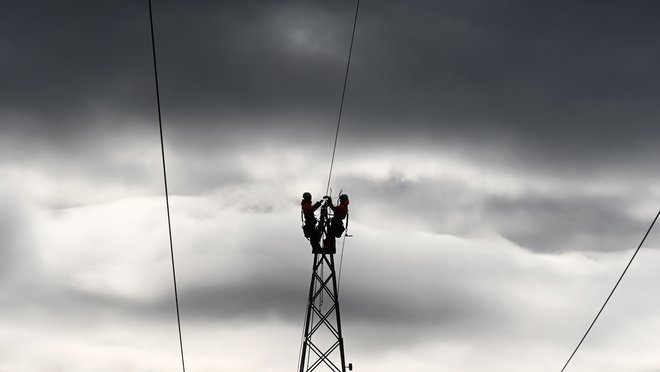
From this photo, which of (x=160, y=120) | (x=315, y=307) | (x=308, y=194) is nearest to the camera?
(x=160, y=120)

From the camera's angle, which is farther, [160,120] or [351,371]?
[351,371]

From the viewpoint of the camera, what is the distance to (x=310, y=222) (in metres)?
35.0

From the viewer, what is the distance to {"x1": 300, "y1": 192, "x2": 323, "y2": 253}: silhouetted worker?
34.6 meters

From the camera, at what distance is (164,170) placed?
26969mm

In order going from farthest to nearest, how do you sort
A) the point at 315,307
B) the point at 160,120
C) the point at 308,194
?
the point at 315,307, the point at 308,194, the point at 160,120

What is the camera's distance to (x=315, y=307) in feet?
123

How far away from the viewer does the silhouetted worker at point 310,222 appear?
34.6 metres

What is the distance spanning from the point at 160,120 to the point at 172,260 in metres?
5.97

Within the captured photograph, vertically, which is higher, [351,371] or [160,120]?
[160,120]

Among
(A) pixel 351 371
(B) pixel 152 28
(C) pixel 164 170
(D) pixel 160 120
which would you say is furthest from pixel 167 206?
(A) pixel 351 371

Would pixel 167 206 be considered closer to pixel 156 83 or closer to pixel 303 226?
pixel 156 83

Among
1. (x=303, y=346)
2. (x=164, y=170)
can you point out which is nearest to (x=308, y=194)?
(x=303, y=346)

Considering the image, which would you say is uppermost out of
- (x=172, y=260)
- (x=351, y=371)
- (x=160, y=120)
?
(x=160, y=120)

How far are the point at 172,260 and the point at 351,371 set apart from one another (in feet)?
31.6
